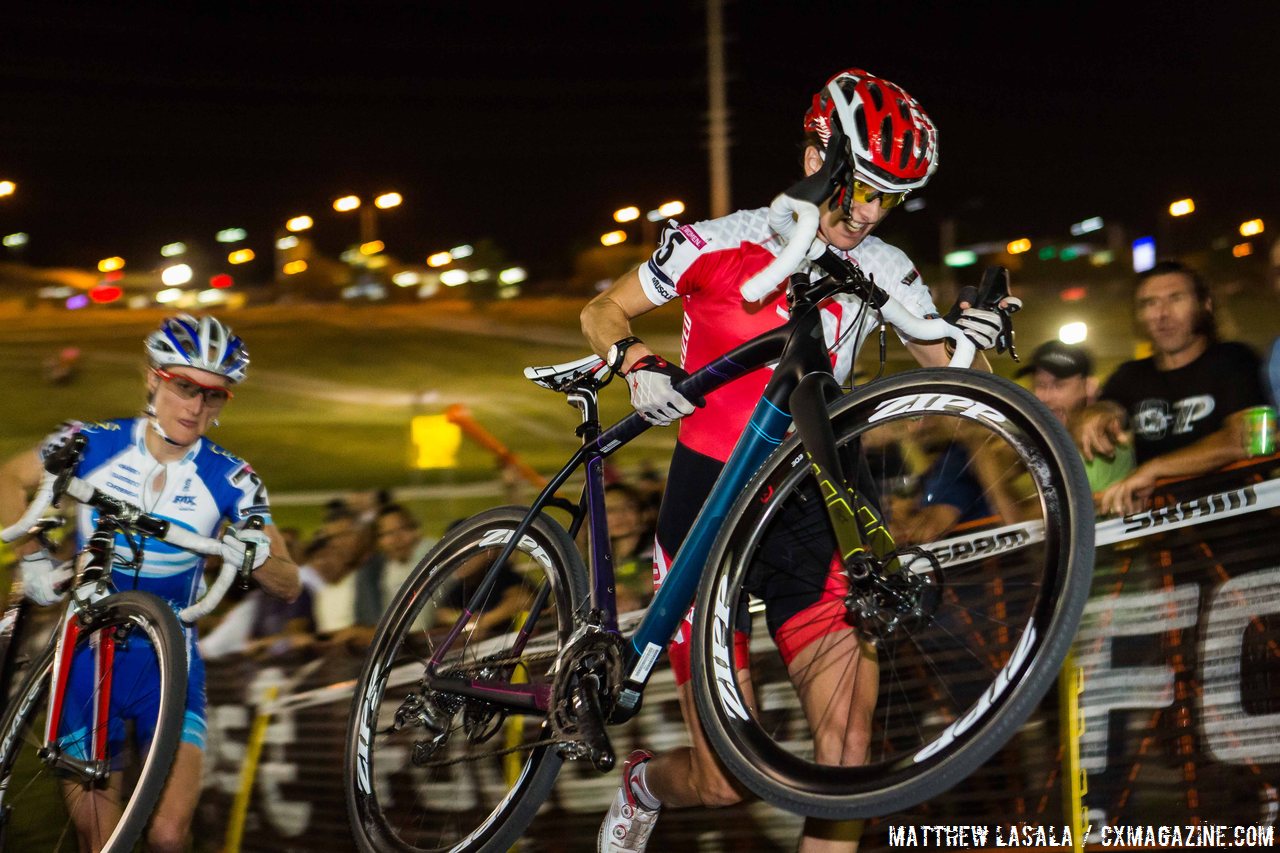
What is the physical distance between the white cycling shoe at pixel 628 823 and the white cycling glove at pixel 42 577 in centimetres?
212

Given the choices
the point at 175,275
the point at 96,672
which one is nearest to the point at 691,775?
the point at 96,672

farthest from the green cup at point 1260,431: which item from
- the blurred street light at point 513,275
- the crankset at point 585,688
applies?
the blurred street light at point 513,275

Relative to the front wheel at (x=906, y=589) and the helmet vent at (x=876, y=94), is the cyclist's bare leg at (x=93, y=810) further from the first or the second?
the helmet vent at (x=876, y=94)

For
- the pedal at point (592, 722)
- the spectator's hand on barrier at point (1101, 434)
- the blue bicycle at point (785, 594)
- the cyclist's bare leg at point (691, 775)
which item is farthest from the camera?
the spectator's hand on barrier at point (1101, 434)

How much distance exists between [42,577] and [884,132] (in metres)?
3.29

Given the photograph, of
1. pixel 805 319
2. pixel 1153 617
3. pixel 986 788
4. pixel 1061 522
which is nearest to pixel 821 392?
pixel 805 319

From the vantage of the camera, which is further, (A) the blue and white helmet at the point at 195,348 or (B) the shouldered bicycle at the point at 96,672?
(A) the blue and white helmet at the point at 195,348

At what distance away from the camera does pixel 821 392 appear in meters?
3.13

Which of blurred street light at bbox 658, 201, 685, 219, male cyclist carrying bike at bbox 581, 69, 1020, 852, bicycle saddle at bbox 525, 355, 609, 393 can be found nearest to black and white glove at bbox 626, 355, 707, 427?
male cyclist carrying bike at bbox 581, 69, 1020, 852

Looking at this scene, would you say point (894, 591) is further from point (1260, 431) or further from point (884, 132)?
point (1260, 431)

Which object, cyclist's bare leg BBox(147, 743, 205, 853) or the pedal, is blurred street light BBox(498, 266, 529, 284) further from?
the pedal

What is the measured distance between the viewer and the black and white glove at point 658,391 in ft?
11.2

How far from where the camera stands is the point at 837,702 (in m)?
3.35

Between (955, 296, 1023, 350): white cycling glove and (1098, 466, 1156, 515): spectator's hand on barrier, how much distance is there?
45.9 inches
